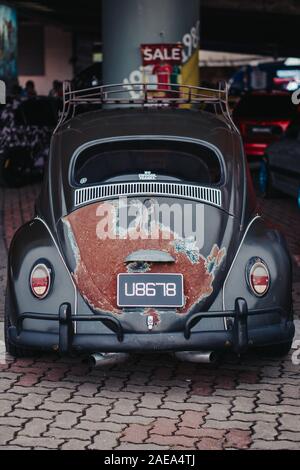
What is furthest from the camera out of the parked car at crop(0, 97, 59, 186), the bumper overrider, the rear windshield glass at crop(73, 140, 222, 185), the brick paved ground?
the parked car at crop(0, 97, 59, 186)

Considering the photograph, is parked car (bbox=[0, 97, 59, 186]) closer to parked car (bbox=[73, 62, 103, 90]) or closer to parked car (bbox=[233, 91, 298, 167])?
parked car (bbox=[233, 91, 298, 167])

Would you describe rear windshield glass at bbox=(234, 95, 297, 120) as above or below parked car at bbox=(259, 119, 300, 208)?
above

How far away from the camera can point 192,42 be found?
16.7 m

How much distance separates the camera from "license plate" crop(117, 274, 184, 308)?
6.04m

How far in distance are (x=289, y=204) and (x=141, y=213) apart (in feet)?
29.9

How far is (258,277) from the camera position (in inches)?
245

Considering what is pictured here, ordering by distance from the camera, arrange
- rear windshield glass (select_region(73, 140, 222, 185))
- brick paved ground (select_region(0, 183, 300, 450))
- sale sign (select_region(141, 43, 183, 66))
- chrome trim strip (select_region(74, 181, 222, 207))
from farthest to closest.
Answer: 1. sale sign (select_region(141, 43, 183, 66))
2. rear windshield glass (select_region(73, 140, 222, 185))
3. chrome trim strip (select_region(74, 181, 222, 207))
4. brick paved ground (select_region(0, 183, 300, 450))

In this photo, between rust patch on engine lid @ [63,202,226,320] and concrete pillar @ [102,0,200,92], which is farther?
concrete pillar @ [102,0,200,92]

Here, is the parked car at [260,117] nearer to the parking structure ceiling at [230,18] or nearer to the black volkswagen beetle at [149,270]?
the parking structure ceiling at [230,18]

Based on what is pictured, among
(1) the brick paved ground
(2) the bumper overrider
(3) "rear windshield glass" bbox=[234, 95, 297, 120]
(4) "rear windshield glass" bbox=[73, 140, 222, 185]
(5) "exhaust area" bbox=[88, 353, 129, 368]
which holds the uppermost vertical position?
(4) "rear windshield glass" bbox=[73, 140, 222, 185]

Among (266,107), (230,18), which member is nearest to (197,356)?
(266,107)

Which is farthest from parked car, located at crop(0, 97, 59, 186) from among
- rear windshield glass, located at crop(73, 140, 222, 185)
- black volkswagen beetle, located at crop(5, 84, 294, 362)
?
black volkswagen beetle, located at crop(5, 84, 294, 362)

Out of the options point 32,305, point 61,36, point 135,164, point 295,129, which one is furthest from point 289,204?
point 61,36

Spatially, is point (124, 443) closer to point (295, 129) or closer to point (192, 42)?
point (295, 129)
